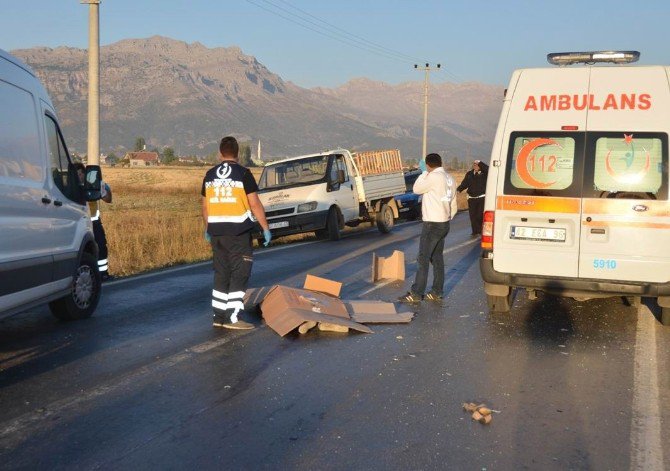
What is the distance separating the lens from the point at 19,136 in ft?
21.4

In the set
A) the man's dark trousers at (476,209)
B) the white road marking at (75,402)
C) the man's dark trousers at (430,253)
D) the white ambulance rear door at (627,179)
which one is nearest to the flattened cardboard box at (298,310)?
the white road marking at (75,402)

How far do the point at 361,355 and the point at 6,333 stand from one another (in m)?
3.48

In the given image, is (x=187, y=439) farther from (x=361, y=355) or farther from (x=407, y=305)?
(x=407, y=305)

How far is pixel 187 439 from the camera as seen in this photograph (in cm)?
469

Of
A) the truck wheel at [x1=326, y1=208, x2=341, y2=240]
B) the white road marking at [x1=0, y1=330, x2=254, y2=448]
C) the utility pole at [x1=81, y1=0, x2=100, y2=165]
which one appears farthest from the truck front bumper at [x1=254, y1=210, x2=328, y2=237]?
the white road marking at [x1=0, y1=330, x2=254, y2=448]

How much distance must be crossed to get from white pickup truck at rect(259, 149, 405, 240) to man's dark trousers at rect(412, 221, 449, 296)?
8130 mm

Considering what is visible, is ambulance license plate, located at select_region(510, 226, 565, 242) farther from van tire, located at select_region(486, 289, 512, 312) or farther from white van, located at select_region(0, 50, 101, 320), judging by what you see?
white van, located at select_region(0, 50, 101, 320)

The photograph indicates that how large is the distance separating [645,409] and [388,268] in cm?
612

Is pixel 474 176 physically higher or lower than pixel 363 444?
higher

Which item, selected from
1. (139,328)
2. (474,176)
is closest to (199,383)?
(139,328)

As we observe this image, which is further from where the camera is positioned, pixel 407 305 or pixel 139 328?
pixel 407 305

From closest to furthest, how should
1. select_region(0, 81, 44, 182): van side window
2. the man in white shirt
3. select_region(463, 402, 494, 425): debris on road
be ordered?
select_region(463, 402, 494, 425): debris on road < select_region(0, 81, 44, 182): van side window < the man in white shirt

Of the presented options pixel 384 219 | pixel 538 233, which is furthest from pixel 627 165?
pixel 384 219

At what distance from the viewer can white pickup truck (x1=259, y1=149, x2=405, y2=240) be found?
17.9 metres
